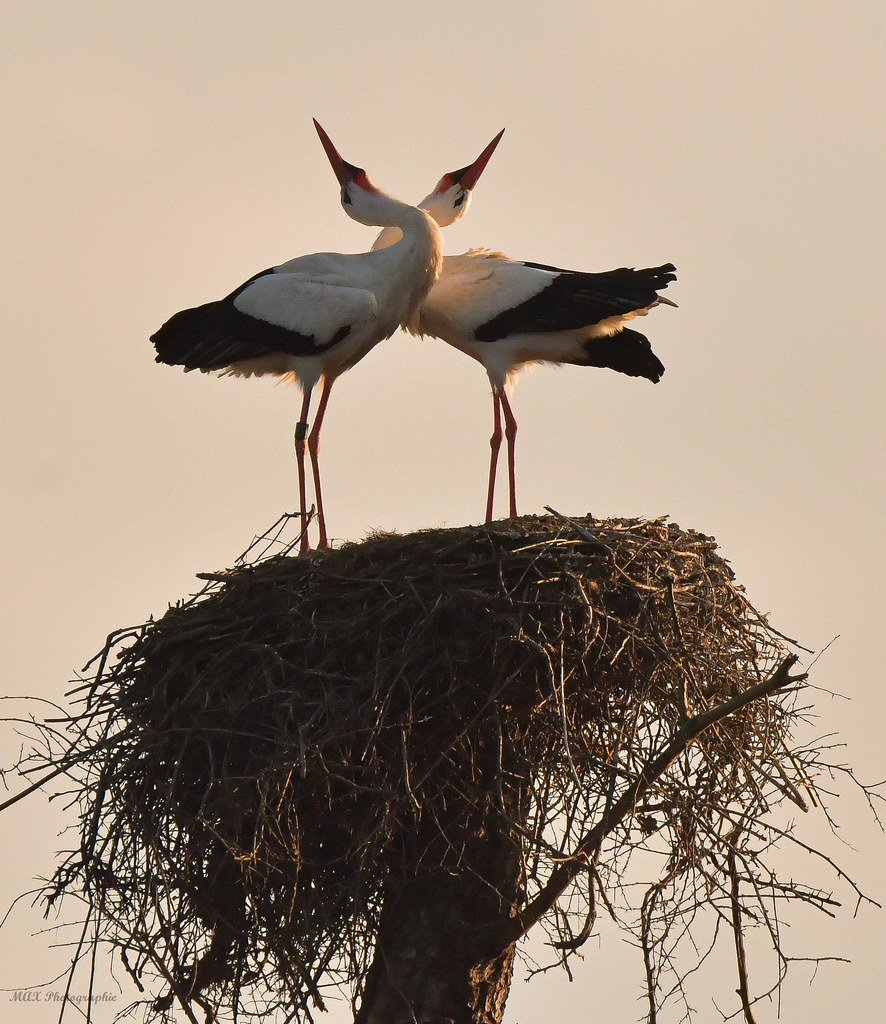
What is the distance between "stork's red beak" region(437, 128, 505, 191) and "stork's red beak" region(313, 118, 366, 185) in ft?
3.32

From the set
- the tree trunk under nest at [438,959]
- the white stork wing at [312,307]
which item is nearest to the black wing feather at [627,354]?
the white stork wing at [312,307]

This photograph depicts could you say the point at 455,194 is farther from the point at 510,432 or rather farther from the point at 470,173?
the point at 510,432

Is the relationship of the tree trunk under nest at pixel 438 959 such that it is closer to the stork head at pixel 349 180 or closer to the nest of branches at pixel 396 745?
the nest of branches at pixel 396 745

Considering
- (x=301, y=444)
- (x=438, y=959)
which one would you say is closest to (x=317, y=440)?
(x=301, y=444)

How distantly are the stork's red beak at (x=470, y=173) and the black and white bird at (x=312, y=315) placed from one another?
125cm

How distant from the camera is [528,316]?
947 cm

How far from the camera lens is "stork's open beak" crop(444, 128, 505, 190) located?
10469 millimetres

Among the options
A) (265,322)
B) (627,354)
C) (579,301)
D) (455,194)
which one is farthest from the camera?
(455,194)

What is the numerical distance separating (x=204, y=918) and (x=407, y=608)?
57.0 inches

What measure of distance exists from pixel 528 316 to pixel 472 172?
1.46m

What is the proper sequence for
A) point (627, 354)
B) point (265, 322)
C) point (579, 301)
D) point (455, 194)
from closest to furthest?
point (265, 322), point (579, 301), point (627, 354), point (455, 194)

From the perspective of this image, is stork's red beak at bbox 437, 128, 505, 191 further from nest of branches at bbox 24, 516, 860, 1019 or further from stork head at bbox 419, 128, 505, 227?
nest of branches at bbox 24, 516, 860, 1019

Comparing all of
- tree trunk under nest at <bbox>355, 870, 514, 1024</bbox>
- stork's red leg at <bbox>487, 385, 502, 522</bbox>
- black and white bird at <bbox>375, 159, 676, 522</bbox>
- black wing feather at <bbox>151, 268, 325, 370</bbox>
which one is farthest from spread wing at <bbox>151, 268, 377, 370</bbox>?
tree trunk under nest at <bbox>355, 870, 514, 1024</bbox>

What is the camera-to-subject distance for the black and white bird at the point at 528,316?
927cm
